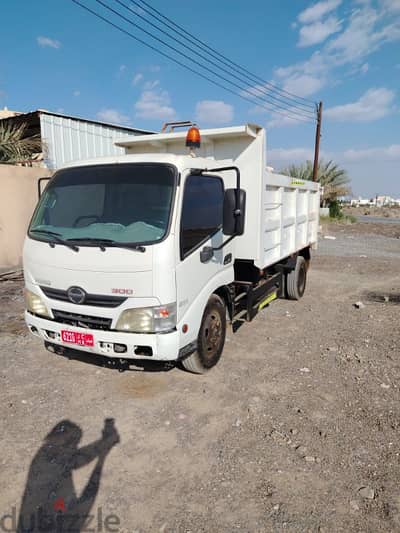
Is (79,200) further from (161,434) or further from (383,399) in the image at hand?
(383,399)

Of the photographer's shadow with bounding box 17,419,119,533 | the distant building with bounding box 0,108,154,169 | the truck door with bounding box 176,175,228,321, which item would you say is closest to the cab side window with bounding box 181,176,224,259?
the truck door with bounding box 176,175,228,321

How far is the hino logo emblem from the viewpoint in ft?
10.1

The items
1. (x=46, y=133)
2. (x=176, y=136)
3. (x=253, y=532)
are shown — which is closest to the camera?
(x=253, y=532)

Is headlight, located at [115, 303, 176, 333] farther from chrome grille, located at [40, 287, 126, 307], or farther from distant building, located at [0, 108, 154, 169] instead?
distant building, located at [0, 108, 154, 169]

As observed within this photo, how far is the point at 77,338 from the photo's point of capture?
3178 millimetres

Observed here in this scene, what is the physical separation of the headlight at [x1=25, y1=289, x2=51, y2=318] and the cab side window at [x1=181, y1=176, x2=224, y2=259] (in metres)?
1.45

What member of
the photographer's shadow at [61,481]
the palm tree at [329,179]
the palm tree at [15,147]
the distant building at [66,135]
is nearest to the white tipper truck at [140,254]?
the photographer's shadow at [61,481]

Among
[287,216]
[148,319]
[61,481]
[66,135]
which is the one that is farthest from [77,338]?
[66,135]

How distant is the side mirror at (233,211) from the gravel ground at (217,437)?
1664 millimetres

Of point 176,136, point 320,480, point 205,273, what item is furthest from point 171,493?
point 176,136

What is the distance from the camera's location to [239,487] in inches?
94.6

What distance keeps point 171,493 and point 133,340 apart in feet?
3.77

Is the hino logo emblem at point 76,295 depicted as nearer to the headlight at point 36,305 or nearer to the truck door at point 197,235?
the headlight at point 36,305

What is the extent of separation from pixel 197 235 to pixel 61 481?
223 centimetres
